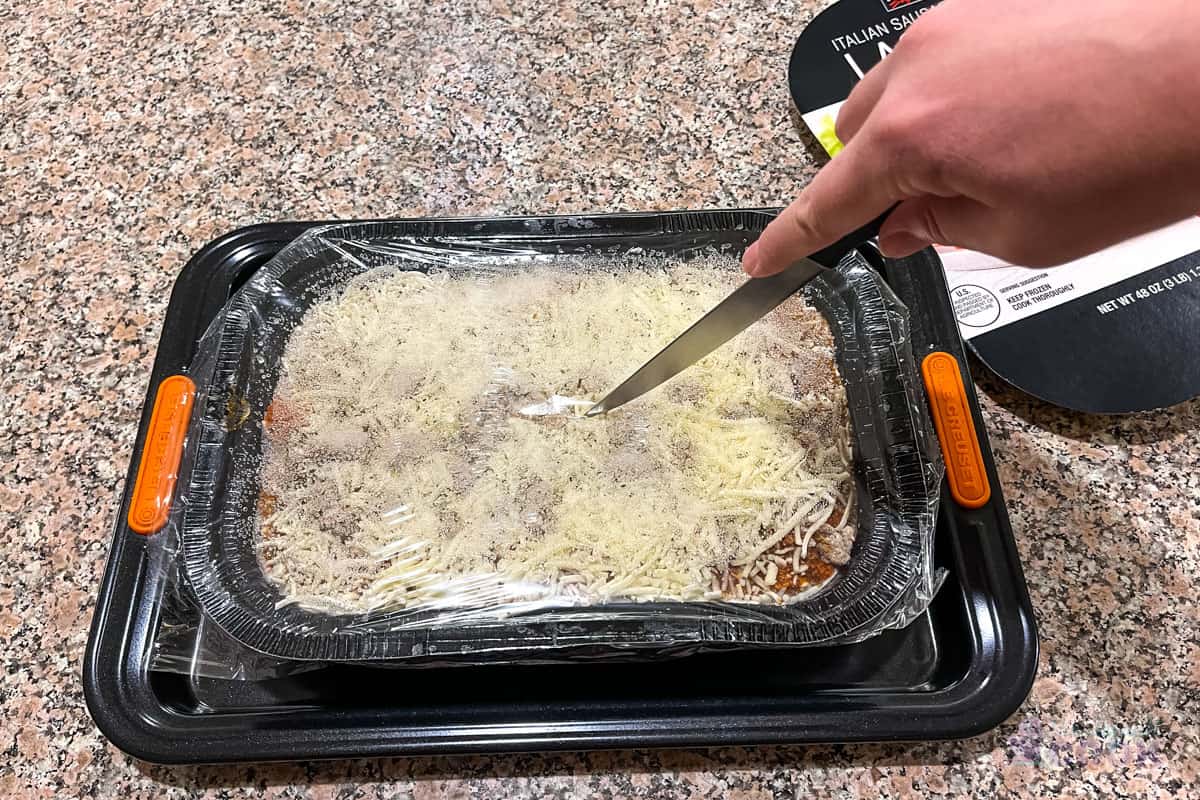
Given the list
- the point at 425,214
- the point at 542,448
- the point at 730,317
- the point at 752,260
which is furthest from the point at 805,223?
the point at 425,214

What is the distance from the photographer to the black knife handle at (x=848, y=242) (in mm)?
571

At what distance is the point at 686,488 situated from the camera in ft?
2.43

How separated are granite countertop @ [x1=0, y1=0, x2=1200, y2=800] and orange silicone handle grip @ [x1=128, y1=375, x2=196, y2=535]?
0.09 m

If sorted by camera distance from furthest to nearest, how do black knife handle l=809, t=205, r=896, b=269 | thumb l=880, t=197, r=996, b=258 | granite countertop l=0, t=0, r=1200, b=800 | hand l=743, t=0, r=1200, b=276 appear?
granite countertop l=0, t=0, r=1200, b=800 < black knife handle l=809, t=205, r=896, b=269 < thumb l=880, t=197, r=996, b=258 < hand l=743, t=0, r=1200, b=276

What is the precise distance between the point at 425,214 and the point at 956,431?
701mm

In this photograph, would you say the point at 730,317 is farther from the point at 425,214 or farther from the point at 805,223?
the point at 425,214

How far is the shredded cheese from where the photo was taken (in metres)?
0.71

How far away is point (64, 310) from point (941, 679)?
1.07 meters

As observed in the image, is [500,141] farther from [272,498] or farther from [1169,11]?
[1169,11]

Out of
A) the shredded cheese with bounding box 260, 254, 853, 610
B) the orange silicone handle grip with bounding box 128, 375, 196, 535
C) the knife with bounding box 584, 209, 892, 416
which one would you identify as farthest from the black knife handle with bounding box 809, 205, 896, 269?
the orange silicone handle grip with bounding box 128, 375, 196, 535

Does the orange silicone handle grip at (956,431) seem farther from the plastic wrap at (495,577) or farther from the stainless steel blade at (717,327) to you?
the stainless steel blade at (717,327)

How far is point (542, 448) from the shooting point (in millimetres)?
764

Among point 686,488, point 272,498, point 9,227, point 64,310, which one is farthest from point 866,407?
point 9,227

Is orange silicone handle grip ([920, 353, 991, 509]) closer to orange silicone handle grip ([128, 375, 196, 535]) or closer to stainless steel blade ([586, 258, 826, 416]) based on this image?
stainless steel blade ([586, 258, 826, 416])
